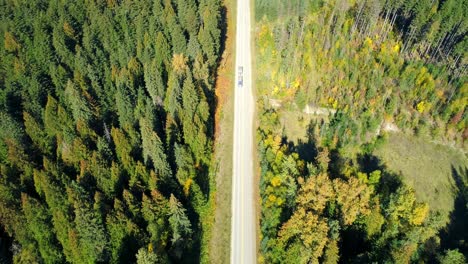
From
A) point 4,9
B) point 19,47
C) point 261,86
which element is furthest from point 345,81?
point 4,9

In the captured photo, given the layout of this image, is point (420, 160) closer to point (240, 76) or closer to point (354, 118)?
point (354, 118)

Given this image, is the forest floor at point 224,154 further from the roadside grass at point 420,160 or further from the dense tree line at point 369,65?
the roadside grass at point 420,160

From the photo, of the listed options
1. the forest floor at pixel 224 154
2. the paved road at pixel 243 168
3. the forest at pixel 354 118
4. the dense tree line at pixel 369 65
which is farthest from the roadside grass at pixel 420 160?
the forest floor at pixel 224 154

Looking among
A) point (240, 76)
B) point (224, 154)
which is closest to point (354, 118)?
point (240, 76)

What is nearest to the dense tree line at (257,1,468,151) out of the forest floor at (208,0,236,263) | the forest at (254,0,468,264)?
the forest at (254,0,468,264)

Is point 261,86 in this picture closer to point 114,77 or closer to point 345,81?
point 345,81
